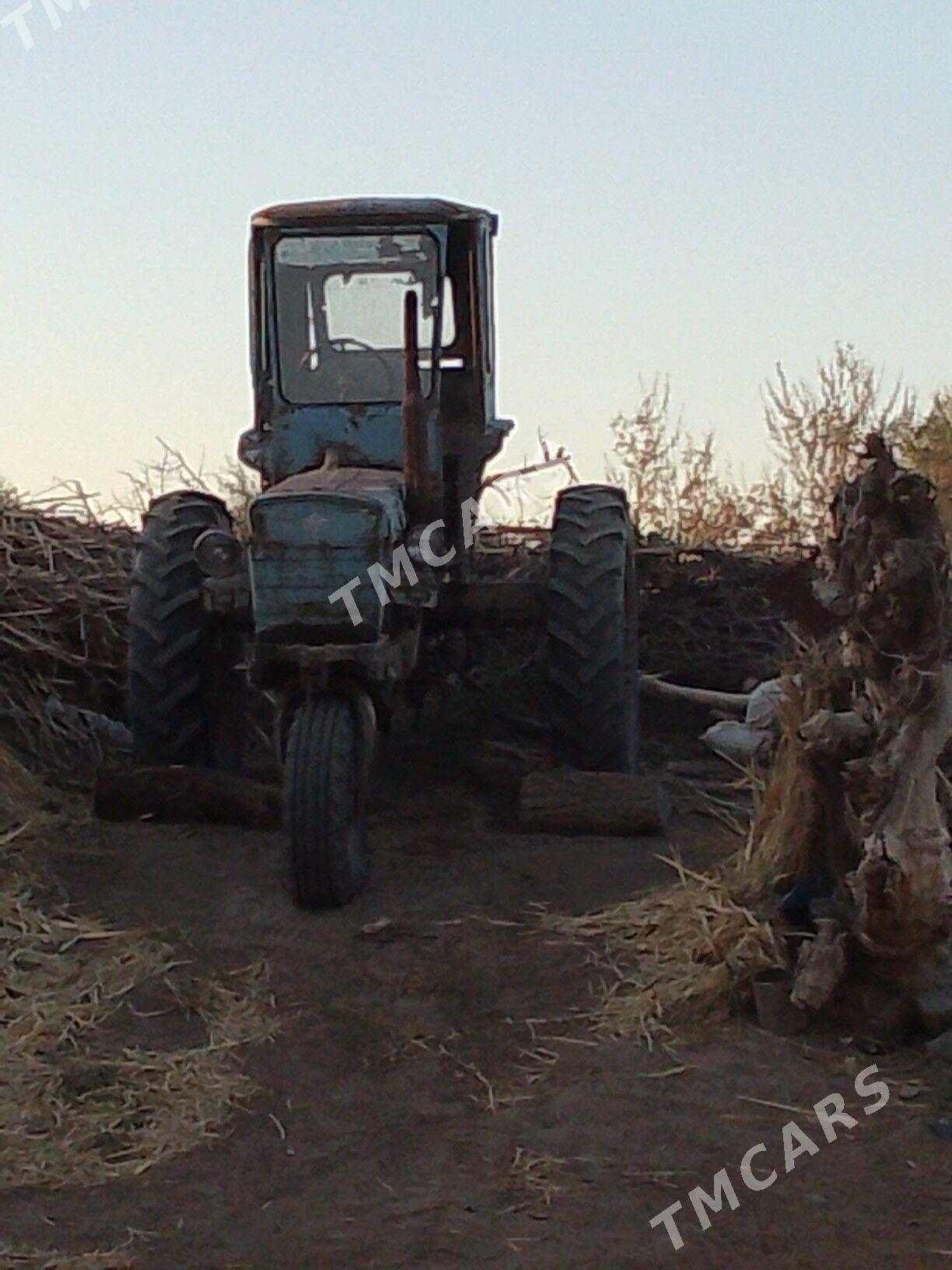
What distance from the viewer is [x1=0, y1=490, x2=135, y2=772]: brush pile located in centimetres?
796

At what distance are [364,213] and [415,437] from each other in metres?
1.30

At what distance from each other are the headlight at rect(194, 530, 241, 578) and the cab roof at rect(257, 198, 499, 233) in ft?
5.24

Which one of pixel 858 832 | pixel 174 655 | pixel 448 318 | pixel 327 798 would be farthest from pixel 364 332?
pixel 858 832

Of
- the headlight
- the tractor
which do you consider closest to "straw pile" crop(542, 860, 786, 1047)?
the tractor

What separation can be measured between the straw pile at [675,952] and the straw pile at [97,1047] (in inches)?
44.5

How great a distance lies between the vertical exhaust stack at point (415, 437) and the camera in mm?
6797

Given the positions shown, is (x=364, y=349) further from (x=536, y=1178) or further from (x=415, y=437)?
(x=536, y=1178)

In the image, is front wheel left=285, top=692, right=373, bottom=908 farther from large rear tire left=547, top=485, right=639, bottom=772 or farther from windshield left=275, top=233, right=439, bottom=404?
windshield left=275, top=233, right=439, bottom=404

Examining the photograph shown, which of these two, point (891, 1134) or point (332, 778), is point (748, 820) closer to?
point (332, 778)

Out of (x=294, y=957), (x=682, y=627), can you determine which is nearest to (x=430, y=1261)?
(x=294, y=957)

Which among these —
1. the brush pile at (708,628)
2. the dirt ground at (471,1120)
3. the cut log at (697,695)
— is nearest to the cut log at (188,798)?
the dirt ground at (471,1120)

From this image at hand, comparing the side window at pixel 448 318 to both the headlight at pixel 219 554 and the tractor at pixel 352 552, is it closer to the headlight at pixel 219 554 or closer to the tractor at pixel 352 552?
the tractor at pixel 352 552

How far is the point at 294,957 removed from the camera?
5.77 m

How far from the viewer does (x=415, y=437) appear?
696 cm
